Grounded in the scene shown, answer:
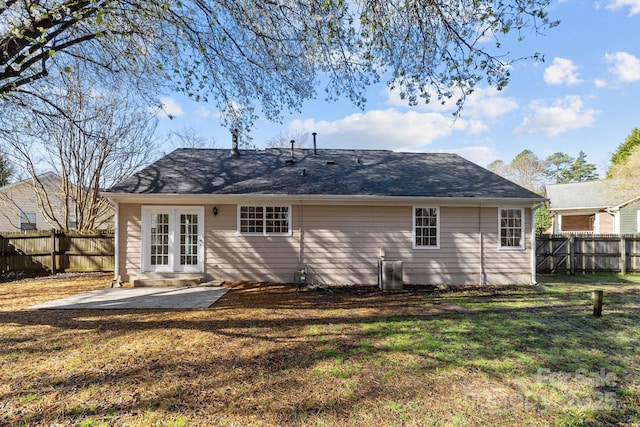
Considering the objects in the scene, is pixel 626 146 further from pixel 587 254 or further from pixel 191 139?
pixel 191 139

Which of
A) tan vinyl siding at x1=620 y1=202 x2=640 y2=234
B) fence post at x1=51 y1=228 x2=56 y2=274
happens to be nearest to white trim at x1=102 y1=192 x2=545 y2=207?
fence post at x1=51 y1=228 x2=56 y2=274

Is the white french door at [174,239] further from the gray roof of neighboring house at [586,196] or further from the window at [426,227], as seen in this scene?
the gray roof of neighboring house at [586,196]

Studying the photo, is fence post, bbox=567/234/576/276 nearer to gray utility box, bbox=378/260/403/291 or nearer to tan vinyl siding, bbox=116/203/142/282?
gray utility box, bbox=378/260/403/291

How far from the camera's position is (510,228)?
28.5 ft

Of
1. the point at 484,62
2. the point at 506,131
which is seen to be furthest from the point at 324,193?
the point at 506,131

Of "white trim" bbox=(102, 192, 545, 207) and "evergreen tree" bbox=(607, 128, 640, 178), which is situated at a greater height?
"evergreen tree" bbox=(607, 128, 640, 178)

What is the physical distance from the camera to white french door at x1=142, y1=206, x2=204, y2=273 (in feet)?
26.7

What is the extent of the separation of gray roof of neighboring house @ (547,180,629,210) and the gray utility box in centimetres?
1461

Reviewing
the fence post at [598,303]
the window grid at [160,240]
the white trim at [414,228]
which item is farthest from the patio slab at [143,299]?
the fence post at [598,303]

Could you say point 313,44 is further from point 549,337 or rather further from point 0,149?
point 0,149

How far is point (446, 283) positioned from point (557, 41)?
6.15m

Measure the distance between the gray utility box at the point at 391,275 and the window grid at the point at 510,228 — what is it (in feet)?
11.2

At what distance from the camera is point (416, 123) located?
26.0ft

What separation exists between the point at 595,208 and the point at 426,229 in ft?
59.8
